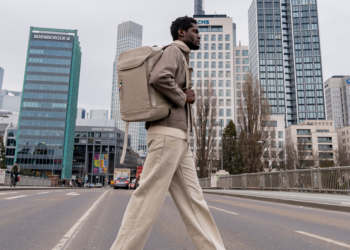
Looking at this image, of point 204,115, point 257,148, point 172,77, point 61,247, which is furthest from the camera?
point 204,115

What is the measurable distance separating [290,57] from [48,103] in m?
97.7

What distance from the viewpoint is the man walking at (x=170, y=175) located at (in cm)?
227

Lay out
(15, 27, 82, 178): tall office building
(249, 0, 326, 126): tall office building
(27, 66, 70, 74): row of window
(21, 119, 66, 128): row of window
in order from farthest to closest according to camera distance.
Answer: (249, 0, 326, 126): tall office building → (27, 66, 70, 74): row of window → (21, 119, 66, 128): row of window → (15, 27, 82, 178): tall office building

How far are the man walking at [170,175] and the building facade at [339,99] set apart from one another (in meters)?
173

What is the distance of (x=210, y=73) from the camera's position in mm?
95875

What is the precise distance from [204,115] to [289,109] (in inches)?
4143

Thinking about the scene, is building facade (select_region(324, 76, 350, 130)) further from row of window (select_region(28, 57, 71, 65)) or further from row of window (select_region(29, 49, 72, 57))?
row of window (select_region(28, 57, 71, 65))

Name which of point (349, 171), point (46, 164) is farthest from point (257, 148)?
point (46, 164)

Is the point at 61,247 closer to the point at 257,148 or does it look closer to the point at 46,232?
the point at 46,232

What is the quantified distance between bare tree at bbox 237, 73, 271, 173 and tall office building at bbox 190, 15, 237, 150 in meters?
58.2

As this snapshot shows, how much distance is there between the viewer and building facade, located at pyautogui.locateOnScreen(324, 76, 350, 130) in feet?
518

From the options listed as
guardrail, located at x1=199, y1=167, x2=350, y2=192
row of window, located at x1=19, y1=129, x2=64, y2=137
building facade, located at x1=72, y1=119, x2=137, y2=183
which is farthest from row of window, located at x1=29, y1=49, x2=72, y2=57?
guardrail, located at x1=199, y1=167, x2=350, y2=192

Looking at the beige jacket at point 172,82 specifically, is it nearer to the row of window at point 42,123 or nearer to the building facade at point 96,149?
the row of window at point 42,123

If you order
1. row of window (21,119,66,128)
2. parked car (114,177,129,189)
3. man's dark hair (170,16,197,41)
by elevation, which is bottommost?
parked car (114,177,129,189)
